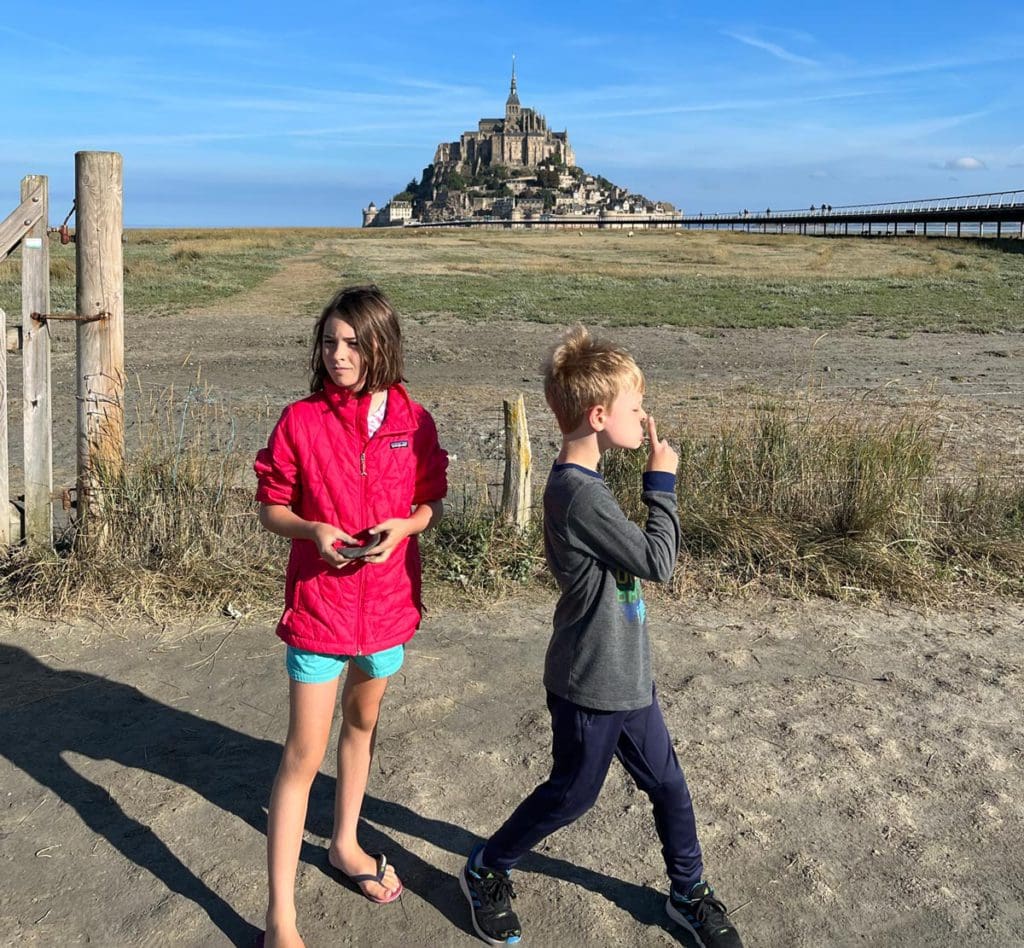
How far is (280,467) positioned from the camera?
2.71 m

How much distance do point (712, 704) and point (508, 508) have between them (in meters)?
1.95

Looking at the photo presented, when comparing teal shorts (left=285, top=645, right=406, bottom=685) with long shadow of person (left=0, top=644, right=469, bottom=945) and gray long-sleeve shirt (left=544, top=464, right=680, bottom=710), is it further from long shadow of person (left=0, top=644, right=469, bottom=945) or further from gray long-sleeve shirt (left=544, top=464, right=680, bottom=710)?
long shadow of person (left=0, top=644, right=469, bottom=945)

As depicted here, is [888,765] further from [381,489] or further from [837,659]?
[381,489]

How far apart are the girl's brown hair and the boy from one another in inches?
16.2

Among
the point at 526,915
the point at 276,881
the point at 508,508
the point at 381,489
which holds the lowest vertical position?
the point at 526,915

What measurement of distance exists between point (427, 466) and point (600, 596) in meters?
0.60

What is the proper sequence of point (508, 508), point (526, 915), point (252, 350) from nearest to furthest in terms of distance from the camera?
point (526, 915), point (508, 508), point (252, 350)

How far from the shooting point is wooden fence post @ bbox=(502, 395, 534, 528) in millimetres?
5816

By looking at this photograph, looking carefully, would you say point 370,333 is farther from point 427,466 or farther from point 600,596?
point 600,596

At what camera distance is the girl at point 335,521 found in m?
2.69

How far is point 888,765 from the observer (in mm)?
3785

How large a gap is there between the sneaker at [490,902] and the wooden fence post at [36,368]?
3.28 meters

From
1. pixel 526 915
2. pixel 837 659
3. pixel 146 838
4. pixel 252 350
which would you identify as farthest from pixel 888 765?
pixel 252 350

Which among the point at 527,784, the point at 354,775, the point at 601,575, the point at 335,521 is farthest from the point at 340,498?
the point at 527,784
